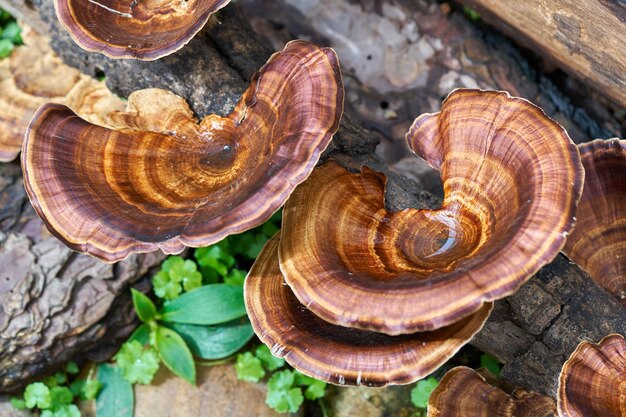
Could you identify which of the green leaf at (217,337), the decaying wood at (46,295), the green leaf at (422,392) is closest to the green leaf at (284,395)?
the green leaf at (217,337)

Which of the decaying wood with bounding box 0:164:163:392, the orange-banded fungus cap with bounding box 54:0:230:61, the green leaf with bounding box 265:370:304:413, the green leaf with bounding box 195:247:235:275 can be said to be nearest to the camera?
the orange-banded fungus cap with bounding box 54:0:230:61

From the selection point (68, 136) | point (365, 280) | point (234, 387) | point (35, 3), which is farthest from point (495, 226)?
point (35, 3)

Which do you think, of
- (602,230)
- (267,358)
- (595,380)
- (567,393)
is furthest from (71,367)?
(602,230)

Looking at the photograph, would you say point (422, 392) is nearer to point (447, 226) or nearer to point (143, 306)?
point (447, 226)

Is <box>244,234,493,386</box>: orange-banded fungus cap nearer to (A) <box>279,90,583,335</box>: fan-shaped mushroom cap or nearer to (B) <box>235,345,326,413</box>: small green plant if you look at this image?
(A) <box>279,90,583,335</box>: fan-shaped mushroom cap

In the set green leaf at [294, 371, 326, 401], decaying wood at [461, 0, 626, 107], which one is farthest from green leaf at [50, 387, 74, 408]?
decaying wood at [461, 0, 626, 107]

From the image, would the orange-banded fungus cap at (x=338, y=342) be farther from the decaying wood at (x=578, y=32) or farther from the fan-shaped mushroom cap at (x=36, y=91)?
the decaying wood at (x=578, y=32)
